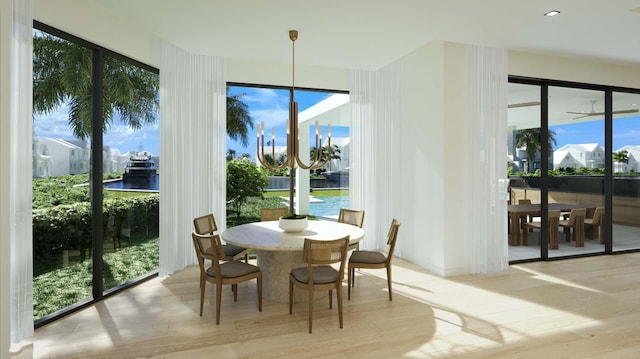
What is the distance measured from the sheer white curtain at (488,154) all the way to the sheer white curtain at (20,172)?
4.38 m

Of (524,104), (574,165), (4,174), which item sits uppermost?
(524,104)

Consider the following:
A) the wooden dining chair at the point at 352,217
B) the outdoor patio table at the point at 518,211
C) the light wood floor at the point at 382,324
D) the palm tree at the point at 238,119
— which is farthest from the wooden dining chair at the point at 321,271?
the outdoor patio table at the point at 518,211

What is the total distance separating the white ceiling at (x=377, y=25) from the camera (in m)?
3.40

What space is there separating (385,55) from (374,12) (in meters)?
1.44

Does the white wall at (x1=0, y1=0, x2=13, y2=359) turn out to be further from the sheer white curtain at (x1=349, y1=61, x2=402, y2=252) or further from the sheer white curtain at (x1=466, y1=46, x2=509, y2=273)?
the sheer white curtain at (x1=349, y1=61, x2=402, y2=252)

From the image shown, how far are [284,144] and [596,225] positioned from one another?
16.1ft

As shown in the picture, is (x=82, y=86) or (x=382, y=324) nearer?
(x=382, y=324)

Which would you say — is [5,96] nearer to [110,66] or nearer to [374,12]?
[110,66]

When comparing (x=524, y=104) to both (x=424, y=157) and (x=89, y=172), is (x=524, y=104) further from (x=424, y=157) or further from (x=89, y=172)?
(x=89, y=172)

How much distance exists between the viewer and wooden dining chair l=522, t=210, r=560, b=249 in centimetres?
514

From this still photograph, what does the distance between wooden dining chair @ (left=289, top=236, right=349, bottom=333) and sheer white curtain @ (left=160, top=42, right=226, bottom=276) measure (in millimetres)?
2113

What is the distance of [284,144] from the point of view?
18.2 feet

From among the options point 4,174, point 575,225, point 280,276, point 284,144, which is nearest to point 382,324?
point 280,276

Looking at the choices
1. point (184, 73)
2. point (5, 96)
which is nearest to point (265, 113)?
point (184, 73)
